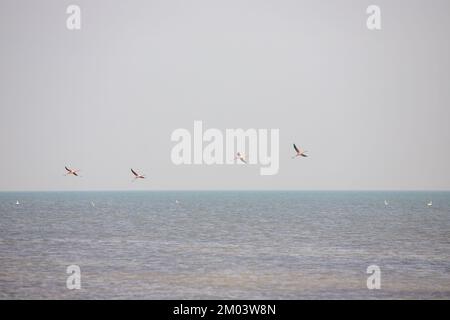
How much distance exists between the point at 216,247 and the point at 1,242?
17.5 metres

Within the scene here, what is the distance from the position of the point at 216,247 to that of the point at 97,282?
1743cm

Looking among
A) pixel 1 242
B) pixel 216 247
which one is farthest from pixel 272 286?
pixel 1 242

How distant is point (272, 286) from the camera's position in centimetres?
3195

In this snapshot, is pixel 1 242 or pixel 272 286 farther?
pixel 1 242
